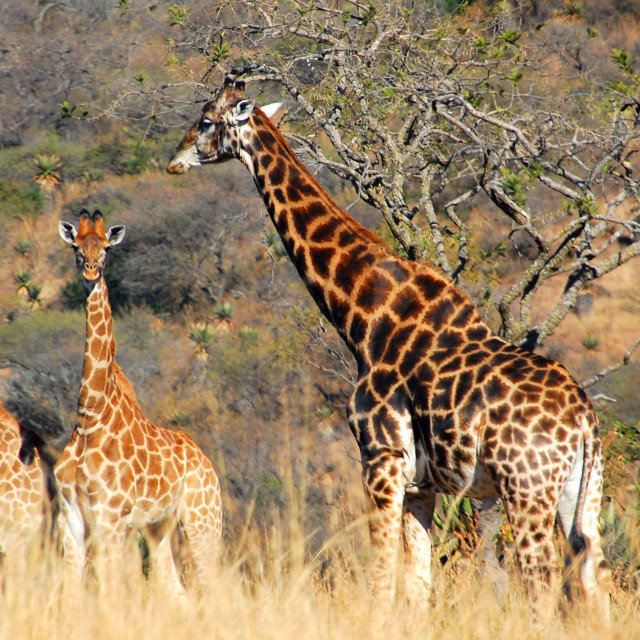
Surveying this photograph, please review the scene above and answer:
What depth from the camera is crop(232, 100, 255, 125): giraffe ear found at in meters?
6.15

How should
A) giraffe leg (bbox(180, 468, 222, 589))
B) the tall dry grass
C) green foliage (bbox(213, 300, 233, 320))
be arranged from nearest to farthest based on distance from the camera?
the tall dry grass
giraffe leg (bbox(180, 468, 222, 589))
green foliage (bbox(213, 300, 233, 320))

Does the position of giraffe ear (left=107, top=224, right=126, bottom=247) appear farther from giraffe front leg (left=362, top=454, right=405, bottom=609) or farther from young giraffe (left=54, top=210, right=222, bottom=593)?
giraffe front leg (left=362, top=454, right=405, bottom=609)

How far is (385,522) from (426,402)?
0.71 meters

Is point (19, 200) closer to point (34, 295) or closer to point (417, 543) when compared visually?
point (34, 295)

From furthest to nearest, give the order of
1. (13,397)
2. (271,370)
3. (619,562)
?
(271,370) < (13,397) < (619,562)

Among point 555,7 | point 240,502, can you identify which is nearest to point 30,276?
point 240,502

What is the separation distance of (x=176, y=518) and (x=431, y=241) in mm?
3309

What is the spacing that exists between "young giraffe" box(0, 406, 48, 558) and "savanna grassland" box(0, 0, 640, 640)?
24 centimetres

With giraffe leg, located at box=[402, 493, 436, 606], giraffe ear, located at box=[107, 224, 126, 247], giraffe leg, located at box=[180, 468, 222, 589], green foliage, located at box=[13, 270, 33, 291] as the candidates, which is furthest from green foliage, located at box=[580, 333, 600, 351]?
giraffe leg, located at box=[402, 493, 436, 606]

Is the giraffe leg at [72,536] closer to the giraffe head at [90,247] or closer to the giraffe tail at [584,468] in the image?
the giraffe head at [90,247]

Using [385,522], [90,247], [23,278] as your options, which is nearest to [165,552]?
[90,247]

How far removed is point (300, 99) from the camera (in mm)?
7656

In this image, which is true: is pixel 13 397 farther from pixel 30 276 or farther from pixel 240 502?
pixel 30 276

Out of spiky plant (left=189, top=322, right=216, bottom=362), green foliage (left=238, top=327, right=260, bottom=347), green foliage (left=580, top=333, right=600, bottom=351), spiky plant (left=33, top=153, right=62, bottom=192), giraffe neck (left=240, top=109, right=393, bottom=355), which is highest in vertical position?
giraffe neck (left=240, top=109, right=393, bottom=355)
